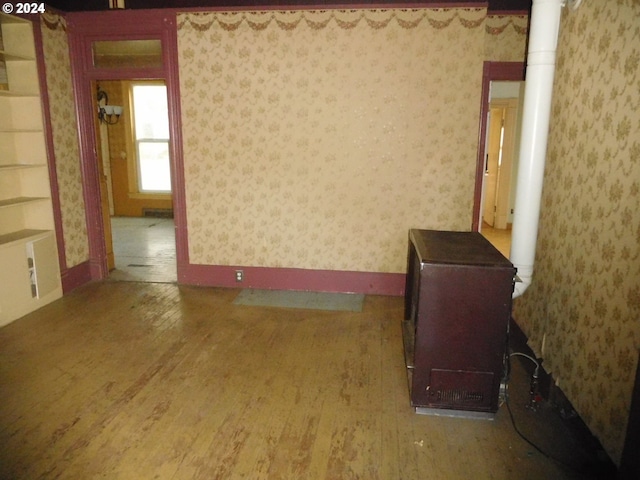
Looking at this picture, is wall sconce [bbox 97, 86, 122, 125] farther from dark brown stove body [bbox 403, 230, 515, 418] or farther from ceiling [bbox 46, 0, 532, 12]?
dark brown stove body [bbox 403, 230, 515, 418]

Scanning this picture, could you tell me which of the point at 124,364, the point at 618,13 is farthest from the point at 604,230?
the point at 124,364

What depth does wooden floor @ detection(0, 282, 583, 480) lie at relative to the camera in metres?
2.12

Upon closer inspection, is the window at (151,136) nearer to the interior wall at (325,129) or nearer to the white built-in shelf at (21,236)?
the interior wall at (325,129)

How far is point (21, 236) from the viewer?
389 centimetres

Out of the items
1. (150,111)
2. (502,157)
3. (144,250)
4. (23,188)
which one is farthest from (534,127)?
(150,111)

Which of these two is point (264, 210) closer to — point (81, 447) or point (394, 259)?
point (394, 259)

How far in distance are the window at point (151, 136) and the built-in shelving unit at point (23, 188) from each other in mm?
4192

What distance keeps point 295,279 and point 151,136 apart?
523 cm

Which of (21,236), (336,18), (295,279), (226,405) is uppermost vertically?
(336,18)

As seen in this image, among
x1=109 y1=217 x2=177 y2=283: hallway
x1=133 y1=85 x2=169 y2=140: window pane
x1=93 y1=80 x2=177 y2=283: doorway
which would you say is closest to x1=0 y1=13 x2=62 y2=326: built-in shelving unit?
x1=109 y1=217 x2=177 y2=283: hallway

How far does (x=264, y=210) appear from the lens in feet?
14.6

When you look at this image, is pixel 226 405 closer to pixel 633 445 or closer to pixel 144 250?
pixel 633 445

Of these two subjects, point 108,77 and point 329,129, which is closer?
point 329,129

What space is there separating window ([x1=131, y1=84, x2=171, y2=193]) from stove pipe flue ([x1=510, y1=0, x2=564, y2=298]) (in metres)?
6.88
